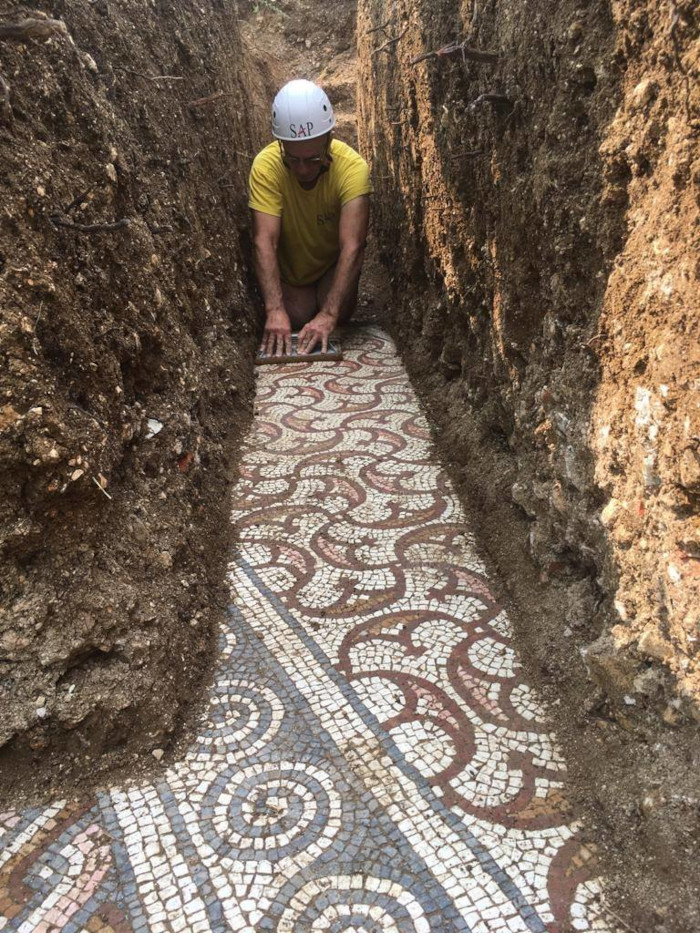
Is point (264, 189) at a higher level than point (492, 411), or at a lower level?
higher

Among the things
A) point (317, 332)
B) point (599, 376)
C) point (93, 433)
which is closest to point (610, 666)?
point (599, 376)

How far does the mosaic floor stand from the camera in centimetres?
119

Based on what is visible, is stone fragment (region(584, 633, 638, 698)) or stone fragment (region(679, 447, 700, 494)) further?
stone fragment (region(584, 633, 638, 698))

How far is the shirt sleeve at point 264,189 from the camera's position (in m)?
3.74

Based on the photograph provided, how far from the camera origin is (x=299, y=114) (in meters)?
3.47

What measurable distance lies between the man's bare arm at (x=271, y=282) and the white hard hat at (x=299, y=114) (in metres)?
0.47

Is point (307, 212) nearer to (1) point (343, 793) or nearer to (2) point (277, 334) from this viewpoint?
(2) point (277, 334)

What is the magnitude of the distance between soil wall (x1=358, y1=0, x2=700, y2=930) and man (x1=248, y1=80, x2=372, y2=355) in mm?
1321

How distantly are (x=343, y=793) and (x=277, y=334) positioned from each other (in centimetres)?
290

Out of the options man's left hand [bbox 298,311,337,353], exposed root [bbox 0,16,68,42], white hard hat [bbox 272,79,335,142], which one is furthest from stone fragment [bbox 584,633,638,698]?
white hard hat [bbox 272,79,335,142]

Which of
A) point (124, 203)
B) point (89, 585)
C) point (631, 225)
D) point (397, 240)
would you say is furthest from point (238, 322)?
point (631, 225)

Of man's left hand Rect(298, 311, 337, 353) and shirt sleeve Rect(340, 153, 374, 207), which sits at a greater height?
shirt sleeve Rect(340, 153, 374, 207)

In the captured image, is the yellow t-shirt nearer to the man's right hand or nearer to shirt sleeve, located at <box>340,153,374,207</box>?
shirt sleeve, located at <box>340,153,374,207</box>

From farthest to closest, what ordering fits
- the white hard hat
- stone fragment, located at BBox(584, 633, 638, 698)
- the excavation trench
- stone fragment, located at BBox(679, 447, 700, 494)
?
the white hard hat < stone fragment, located at BBox(584, 633, 638, 698) < the excavation trench < stone fragment, located at BBox(679, 447, 700, 494)
